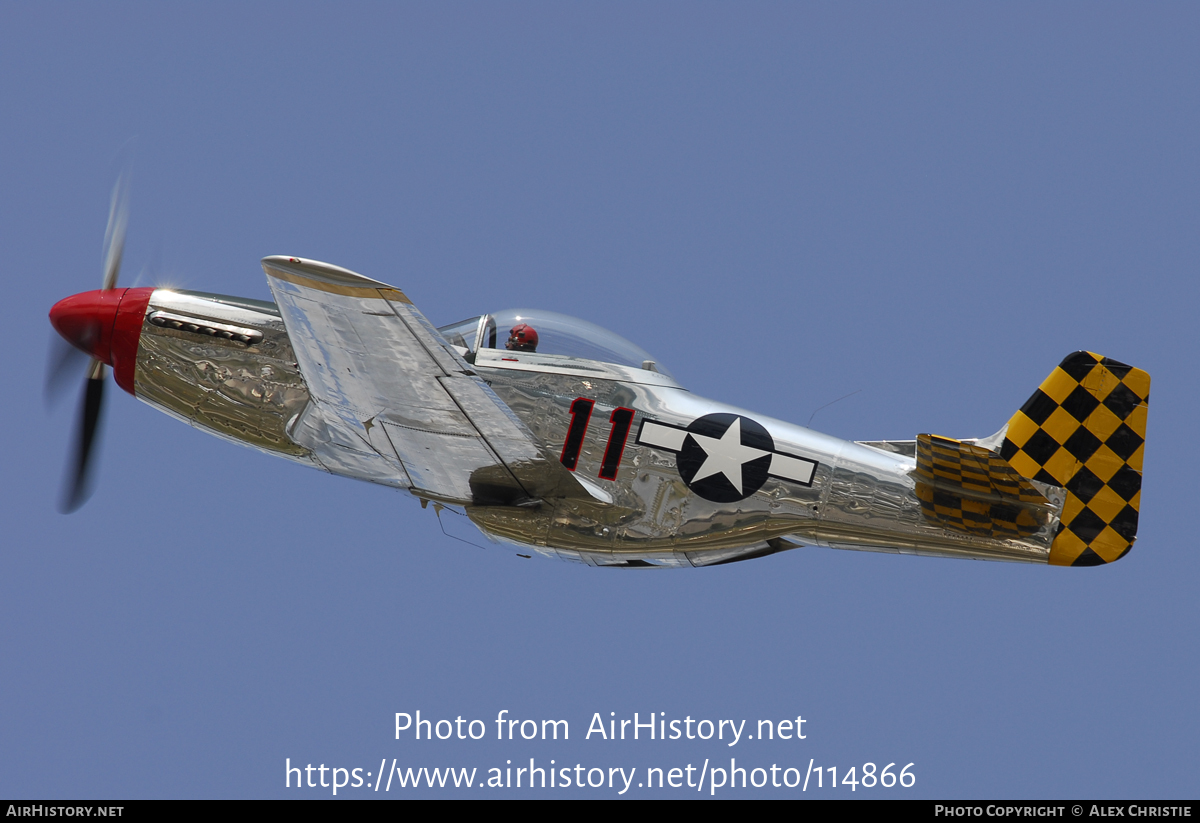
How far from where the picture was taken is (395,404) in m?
8.45

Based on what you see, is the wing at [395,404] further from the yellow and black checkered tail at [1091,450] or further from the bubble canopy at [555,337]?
the yellow and black checkered tail at [1091,450]

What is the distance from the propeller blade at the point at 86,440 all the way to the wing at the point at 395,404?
2.40 m

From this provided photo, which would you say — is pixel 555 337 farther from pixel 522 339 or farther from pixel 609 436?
pixel 609 436

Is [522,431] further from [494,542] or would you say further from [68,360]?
[68,360]

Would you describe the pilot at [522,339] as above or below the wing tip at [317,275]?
below

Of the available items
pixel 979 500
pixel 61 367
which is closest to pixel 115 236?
pixel 61 367

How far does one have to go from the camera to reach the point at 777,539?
9008mm

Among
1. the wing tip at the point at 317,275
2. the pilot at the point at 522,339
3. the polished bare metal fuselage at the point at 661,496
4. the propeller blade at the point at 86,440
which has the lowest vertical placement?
the propeller blade at the point at 86,440

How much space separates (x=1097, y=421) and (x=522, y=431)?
4.11 meters

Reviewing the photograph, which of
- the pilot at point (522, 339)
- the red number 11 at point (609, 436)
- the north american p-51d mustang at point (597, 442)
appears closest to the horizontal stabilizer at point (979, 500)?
the north american p-51d mustang at point (597, 442)

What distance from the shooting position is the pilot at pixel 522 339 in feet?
30.4

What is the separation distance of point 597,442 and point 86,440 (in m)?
5.08
